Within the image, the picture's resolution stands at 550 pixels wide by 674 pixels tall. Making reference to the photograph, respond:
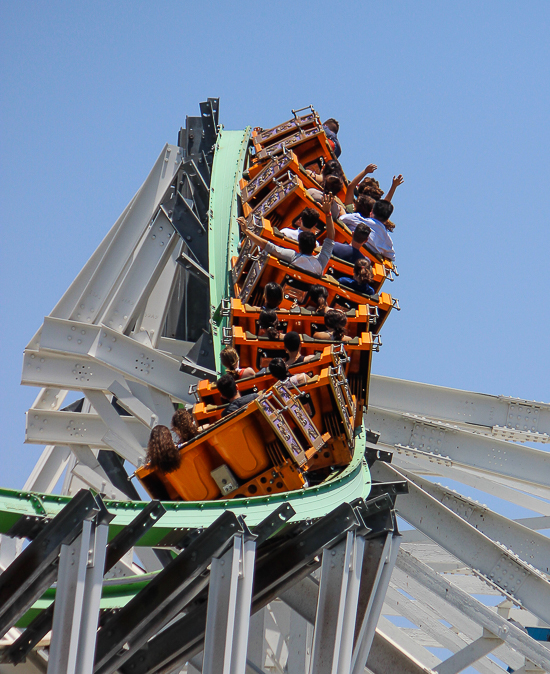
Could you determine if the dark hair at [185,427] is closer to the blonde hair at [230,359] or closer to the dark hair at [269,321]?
the blonde hair at [230,359]

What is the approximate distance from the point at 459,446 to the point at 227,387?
394 centimetres

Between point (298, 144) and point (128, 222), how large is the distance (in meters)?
3.26

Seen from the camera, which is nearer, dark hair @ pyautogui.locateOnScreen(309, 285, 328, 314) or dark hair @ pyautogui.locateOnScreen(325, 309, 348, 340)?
dark hair @ pyautogui.locateOnScreen(325, 309, 348, 340)

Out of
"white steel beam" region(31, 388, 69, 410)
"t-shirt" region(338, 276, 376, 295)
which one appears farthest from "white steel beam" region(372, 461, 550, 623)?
"white steel beam" region(31, 388, 69, 410)

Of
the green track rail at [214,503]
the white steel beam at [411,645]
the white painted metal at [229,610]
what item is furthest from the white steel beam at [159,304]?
the white painted metal at [229,610]

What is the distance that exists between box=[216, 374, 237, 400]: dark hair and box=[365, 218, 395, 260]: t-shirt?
3.33 metres

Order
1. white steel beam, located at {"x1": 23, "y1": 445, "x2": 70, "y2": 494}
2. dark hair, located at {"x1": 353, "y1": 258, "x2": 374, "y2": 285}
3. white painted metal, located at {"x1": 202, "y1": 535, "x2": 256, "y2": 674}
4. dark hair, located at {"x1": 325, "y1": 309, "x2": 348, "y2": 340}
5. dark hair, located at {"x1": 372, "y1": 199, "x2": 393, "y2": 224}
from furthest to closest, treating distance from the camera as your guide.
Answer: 1. white steel beam, located at {"x1": 23, "y1": 445, "x2": 70, "y2": 494}
2. dark hair, located at {"x1": 372, "y1": 199, "x2": 393, "y2": 224}
3. dark hair, located at {"x1": 353, "y1": 258, "x2": 374, "y2": 285}
4. dark hair, located at {"x1": 325, "y1": 309, "x2": 348, "y2": 340}
5. white painted metal, located at {"x1": 202, "y1": 535, "x2": 256, "y2": 674}

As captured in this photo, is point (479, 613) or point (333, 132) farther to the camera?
point (333, 132)

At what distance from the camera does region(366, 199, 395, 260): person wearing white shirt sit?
10297mm

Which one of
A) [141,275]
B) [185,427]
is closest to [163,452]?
[185,427]

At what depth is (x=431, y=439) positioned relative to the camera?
34.8ft

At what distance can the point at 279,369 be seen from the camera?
7.75 metres

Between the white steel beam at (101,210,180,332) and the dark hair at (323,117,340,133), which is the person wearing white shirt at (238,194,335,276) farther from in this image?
the dark hair at (323,117,340,133)

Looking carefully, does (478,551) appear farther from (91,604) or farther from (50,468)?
(50,468)
